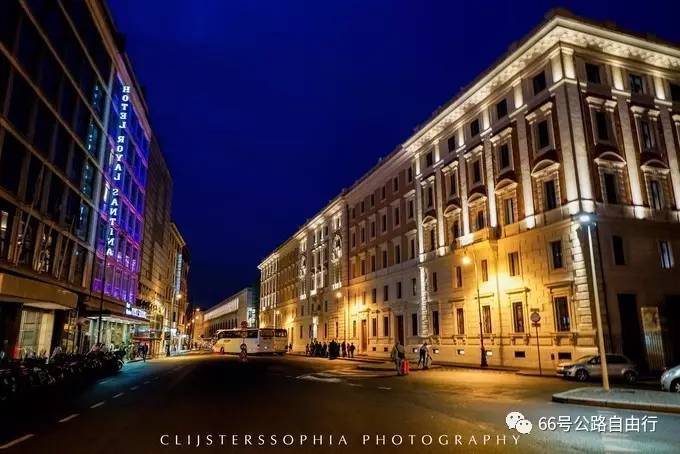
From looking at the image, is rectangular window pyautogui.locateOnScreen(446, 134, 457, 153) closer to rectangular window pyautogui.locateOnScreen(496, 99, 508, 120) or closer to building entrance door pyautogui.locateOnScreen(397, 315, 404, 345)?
rectangular window pyautogui.locateOnScreen(496, 99, 508, 120)

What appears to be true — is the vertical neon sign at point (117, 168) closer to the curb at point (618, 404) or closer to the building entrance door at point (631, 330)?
the building entrance door at point (631, 330)

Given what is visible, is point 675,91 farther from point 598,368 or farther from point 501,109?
point 598,368

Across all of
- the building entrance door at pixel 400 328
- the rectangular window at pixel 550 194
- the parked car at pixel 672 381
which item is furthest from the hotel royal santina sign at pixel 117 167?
the parked car at pixel 672 381

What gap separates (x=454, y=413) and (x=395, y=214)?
129 ft

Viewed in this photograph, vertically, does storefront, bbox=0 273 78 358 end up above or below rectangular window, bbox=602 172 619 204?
below

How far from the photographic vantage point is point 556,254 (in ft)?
96.5

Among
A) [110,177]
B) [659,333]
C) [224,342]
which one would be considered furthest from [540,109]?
[224,342]

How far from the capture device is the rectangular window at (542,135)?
103 feet

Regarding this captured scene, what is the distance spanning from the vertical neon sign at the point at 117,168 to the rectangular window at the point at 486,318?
32.6 metres

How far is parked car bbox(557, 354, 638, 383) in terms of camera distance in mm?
22797

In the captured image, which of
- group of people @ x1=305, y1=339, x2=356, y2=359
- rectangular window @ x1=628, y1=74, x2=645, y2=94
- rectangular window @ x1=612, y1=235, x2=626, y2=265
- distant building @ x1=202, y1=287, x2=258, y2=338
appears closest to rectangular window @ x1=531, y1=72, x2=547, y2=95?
rectangular window @ x1=628, y1=74, x2=645, y2=94

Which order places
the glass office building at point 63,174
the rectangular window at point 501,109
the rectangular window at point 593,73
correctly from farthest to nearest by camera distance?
the rectangular window at point 501,109, the rectangular window at point 593,73, the glass office building at point 63,174

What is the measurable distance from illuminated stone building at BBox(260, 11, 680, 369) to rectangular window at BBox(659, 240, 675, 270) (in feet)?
0.39

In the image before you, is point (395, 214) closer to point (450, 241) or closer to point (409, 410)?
point (450, 241)
